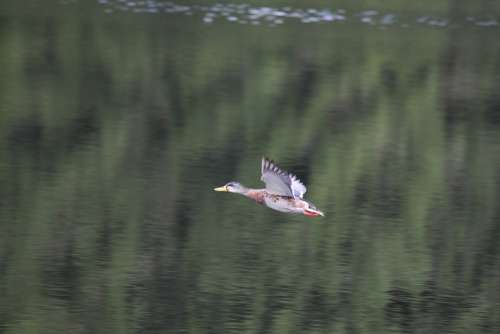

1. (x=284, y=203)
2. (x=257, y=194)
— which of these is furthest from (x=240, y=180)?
(x=284, y=203)

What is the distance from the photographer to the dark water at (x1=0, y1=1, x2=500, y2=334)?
9289 mm

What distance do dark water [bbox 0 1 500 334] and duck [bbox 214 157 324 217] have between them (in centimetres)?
79

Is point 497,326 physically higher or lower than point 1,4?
lower

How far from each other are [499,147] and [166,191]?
5.21 meters

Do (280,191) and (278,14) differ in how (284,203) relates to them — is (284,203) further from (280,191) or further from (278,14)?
(278,14)

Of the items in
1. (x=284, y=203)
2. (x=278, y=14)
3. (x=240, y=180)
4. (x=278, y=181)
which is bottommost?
(x=240, y=180)

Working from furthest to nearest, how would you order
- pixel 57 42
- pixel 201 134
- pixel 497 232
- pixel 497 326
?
pixel 57 42, pixel 201 134, pixel 497 232, pixel 497 326

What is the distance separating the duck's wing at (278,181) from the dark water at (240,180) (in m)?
0.95

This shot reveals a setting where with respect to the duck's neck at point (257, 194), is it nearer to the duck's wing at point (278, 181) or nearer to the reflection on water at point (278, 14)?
the duck's wing at point (278, 181)

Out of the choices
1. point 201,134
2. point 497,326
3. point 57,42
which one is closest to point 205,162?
point 201,134

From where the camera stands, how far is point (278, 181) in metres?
8.76

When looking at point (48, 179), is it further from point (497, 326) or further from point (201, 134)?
point (497, 326)

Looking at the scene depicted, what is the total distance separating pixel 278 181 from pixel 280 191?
0.21m

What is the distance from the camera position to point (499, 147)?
14.8m
